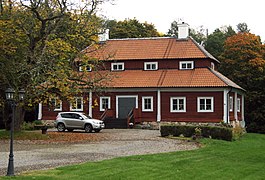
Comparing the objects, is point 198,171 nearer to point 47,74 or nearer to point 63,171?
point 63,171

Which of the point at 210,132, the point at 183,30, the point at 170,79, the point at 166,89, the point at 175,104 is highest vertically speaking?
the point at 183,30

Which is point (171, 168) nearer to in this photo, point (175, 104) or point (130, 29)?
point (175, 104)

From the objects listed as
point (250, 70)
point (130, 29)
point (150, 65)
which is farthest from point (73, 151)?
point (130, 29)

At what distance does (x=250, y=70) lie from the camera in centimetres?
4766

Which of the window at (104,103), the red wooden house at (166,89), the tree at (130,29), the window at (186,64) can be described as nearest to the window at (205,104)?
the red wooden house at (166,89)

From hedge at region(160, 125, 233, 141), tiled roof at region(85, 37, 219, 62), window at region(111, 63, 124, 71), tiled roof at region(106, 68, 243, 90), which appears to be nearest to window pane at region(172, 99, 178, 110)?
tiled roof at region(106, 68, 243, 90)

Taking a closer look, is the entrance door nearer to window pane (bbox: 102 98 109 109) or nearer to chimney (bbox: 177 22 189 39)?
window pane (bbox: 102 98 109 109)

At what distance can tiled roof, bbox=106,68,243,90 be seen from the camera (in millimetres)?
37531

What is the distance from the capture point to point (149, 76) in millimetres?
40156

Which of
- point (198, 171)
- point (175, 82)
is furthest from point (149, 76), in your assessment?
point (198, 171)

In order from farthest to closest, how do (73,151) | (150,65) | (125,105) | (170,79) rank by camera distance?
1. (150,65)
2. (125,105)
3. (170,79)
4. (73,151)

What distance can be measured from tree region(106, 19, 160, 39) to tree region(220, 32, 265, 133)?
13343 millimetres

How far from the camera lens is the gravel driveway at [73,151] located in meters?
16.6

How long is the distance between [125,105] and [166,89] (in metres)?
4.04
